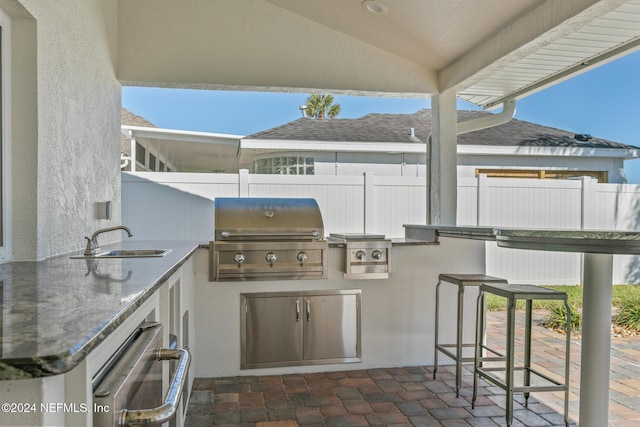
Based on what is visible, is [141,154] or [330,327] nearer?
Answer: [330,327]

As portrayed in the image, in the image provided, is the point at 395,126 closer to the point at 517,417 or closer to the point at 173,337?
the point at 517,417

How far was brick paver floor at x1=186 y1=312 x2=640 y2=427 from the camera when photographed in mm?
2779

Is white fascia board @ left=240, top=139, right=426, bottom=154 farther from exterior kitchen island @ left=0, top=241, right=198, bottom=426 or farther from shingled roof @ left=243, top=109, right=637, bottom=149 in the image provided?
exterior kitchen island @ left=0, top=241, right=198, bottom=426

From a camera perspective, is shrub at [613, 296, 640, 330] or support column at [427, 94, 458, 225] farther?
shrub at [613, 296, 640, 330]

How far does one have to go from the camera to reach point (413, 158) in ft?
27.6

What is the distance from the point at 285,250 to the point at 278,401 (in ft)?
3.34

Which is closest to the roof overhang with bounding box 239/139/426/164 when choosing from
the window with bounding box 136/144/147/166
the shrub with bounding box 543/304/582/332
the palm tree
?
the window with bounding box 136/144/147/166

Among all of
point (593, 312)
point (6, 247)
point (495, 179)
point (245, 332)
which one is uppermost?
point (495, 179)

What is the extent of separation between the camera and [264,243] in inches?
132

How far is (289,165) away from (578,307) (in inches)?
199

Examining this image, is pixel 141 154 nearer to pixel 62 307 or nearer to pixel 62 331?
pixel 62 307

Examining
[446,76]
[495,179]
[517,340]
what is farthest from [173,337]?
[495,179]

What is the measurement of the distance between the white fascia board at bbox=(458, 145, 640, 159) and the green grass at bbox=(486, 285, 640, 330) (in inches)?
107

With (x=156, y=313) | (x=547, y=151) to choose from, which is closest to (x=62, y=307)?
(x=156, y=313)
